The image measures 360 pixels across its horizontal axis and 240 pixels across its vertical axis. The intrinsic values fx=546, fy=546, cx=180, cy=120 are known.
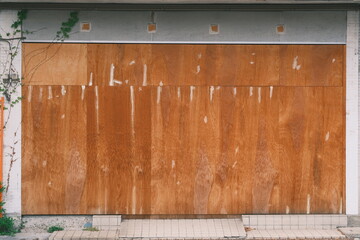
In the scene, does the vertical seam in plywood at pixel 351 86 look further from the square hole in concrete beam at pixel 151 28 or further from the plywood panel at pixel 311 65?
the square hole in concrete beam at pixel 151 28

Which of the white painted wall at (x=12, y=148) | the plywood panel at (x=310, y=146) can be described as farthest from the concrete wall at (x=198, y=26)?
the plywood panel at (x=310, y=146)

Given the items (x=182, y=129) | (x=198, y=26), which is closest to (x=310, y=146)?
(x=182, y=129)

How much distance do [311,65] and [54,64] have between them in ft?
14.7

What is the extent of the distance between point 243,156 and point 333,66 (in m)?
2.23

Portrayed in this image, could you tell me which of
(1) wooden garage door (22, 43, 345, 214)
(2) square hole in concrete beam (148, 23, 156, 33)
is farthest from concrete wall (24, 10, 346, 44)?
(1) wooden garage door (22, 43, 345, 214)

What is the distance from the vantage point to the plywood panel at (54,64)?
939cm

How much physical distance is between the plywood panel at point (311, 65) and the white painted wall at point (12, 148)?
15.2 ft

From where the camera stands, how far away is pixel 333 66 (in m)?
9.57

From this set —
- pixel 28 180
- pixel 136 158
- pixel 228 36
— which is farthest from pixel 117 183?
pixel 228 36

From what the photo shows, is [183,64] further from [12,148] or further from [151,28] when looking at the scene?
[12,148]

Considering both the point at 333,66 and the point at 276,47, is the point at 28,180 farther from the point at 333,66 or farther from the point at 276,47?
the point at 333,66

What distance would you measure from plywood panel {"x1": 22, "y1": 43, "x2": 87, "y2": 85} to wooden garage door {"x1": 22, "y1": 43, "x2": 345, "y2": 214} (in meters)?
0.02

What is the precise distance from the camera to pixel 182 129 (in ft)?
31.2

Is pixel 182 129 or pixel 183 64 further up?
pixel 183 64
